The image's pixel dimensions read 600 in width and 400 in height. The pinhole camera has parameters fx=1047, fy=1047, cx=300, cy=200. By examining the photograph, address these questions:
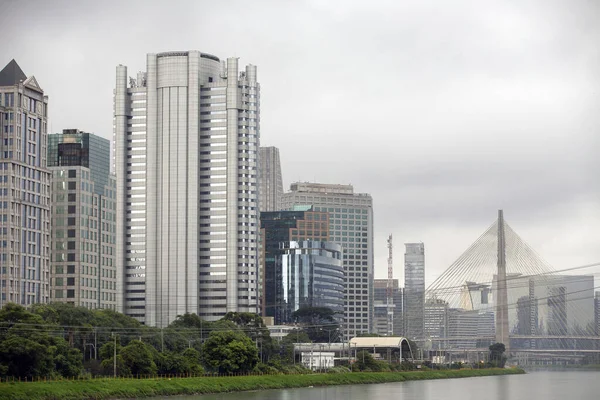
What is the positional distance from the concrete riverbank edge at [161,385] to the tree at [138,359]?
10.7 ft

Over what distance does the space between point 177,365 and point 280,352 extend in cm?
5847

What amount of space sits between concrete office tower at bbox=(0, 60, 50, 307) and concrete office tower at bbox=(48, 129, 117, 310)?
1483 centimetres

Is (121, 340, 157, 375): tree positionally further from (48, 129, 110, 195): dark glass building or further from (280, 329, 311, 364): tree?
(48, 129, 110, 195): dark glass building

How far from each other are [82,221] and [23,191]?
23.1 m

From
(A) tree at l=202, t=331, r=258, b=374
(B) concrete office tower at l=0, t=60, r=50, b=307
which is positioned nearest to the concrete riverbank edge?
(A) tree at l=202, t=331, r=258, b=374

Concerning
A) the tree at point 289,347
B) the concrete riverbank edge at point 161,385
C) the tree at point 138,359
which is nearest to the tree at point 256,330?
the tree at point 289,347

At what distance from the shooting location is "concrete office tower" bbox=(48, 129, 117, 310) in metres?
178

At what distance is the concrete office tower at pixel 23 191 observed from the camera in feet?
507

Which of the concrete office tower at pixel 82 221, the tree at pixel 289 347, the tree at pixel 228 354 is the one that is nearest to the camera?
the tree at pixel 228 354

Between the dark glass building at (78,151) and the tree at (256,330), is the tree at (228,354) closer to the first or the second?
the tree at (256,330)

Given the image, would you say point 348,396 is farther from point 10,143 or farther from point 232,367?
point 10,143

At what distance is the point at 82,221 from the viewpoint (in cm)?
17975

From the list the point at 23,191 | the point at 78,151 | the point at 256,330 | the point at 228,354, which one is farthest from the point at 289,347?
the point at 228,354

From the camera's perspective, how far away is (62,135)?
186250 mm
